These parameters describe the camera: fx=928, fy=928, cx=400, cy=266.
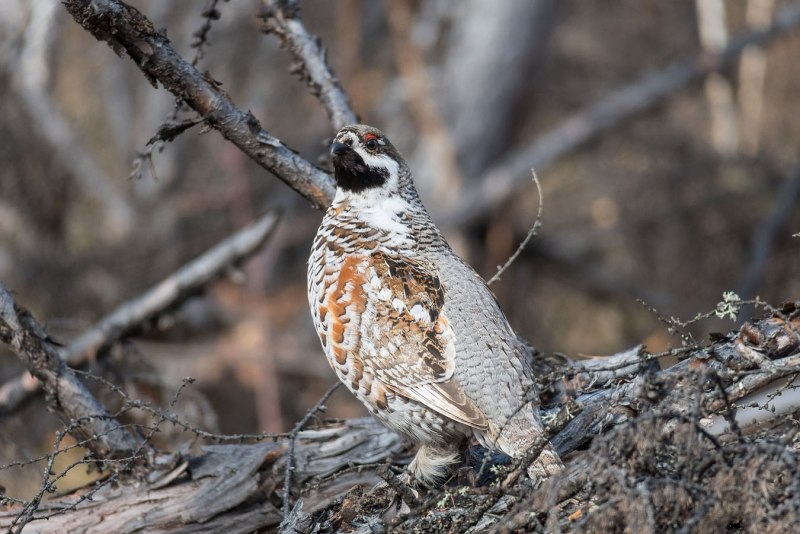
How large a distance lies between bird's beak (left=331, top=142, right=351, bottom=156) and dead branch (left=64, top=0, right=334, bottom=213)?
226 mm

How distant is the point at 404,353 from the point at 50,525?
7.09 feet

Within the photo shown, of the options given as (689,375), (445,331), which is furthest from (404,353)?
(689,375)

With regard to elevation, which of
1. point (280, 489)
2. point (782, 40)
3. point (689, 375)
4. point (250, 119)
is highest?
point (782, 40)

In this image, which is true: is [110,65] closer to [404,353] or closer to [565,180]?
[565,180]

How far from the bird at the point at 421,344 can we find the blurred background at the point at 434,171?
19.4ft

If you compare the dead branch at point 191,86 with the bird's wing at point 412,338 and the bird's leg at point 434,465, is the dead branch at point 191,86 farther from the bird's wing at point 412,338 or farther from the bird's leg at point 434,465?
the bird's leg at point 434,465

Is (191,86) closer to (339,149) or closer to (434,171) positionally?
(339,149)

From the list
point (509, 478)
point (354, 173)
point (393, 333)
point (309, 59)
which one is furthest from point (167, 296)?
point (509, 478)

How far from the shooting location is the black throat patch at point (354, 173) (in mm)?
5391

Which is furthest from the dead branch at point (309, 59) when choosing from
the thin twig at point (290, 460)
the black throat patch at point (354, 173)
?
the thin twig at point (290, 460)

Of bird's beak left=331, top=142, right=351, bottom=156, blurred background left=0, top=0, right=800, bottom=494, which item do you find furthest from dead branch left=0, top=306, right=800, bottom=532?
blurred background left=0, top=0, right=800, bottom=494

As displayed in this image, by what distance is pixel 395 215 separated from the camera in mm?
5379

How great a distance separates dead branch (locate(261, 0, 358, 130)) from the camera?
233 inches

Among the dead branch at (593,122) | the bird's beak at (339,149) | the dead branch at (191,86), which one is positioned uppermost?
the dead branch at (593,122)
